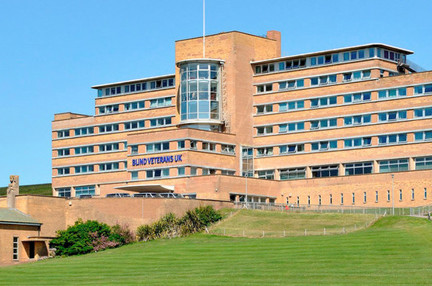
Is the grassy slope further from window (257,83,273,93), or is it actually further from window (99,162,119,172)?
window (99,162,119,172)

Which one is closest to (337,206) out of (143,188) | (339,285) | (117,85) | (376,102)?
(376,102)

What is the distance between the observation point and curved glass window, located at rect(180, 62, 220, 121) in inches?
5374

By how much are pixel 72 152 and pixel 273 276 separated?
3637 inches

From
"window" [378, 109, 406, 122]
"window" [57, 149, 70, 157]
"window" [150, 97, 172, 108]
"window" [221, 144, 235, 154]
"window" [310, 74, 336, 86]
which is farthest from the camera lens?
"window" [57, 149, 70, 157]

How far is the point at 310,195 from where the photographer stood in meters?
133

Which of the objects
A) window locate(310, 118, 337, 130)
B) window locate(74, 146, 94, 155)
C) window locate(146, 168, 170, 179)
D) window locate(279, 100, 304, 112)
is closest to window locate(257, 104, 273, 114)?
window locate(279, 100, 304, 112)

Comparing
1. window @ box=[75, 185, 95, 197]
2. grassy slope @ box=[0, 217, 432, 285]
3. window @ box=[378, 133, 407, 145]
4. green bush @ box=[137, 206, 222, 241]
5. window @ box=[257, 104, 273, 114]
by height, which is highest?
window @ box=[257, 104, 273, 114]

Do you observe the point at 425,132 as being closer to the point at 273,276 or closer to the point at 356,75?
the point at 356,75

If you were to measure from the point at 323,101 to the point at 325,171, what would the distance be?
361 inches

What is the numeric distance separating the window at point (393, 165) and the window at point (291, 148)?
12.3 m

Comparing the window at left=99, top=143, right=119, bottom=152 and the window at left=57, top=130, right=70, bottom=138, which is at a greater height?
the window at left=57, top=130, right=70, bottom=138

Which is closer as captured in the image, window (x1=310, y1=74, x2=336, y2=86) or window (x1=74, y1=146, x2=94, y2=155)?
window (x1=310, y1=74, x2=336, y2=86)

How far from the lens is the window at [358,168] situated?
130 meters

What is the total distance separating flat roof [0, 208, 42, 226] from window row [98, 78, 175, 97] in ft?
145
